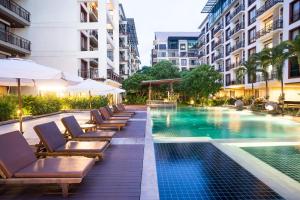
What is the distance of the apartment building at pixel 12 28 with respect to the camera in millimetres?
25559

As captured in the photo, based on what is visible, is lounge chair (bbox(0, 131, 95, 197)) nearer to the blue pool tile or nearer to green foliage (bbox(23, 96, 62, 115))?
the blue pool tile

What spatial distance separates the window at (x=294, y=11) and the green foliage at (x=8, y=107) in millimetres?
23356

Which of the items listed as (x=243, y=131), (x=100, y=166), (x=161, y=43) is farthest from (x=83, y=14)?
(x=161, y=43)

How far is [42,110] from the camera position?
20969mm

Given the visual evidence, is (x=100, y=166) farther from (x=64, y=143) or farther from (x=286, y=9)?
(x=286, y=9)

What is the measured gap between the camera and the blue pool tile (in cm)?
523

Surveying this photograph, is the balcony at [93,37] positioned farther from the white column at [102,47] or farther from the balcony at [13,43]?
the balcony at [13,43]

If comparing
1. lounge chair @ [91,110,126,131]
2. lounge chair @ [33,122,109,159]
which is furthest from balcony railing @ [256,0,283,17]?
lounge chair @ [33,122,109,159]

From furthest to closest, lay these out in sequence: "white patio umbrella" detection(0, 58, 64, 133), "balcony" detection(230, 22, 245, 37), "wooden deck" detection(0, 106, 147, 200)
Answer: "balcony" detection(230, 22, 245, 37) → "white patio umbrella" detection(0, 58, 64, 133) → "wooden deck" detection(0, 106, 147, 200)

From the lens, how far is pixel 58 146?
21.8 ft

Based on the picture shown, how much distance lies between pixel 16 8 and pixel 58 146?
2646 cm

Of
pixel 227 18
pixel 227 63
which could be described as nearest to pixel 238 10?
pixel 227 18

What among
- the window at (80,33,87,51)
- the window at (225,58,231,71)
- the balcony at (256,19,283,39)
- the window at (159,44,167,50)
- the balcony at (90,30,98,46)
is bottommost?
the window at (225,58,231,71)

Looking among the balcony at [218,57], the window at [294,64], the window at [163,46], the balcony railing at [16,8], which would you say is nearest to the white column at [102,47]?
the balcony railing at [16,8]
